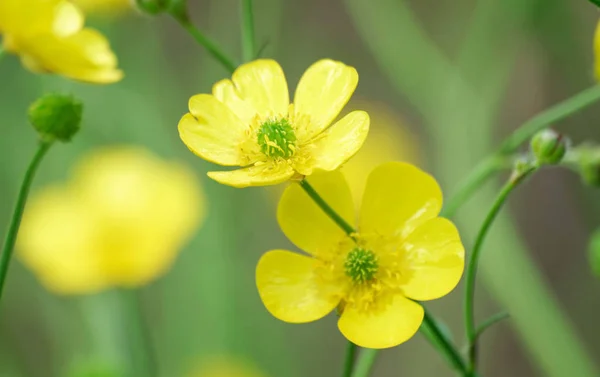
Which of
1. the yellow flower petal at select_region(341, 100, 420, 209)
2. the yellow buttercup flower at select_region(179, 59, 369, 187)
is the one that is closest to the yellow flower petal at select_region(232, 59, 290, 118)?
the yellow buttercup flower at select_region(179, 59, 369, 187)

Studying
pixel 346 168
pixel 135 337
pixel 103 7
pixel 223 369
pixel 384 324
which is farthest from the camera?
pixel 346 168

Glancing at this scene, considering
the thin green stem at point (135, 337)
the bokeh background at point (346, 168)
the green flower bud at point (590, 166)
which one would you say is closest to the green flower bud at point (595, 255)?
the green flower bud at point (590, 166)

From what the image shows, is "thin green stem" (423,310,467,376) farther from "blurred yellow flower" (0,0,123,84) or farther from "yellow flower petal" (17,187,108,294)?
"yellow flower petal" (17,187,108,294)

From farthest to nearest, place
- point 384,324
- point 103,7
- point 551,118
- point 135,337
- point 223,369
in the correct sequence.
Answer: point 103,7 < point 223,369 < point 135,337 < point 551,118 < point 384,324

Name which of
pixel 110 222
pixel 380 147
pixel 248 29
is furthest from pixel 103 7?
pixel 248 29

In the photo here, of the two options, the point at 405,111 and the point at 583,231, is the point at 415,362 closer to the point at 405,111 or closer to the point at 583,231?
the point at 583,231

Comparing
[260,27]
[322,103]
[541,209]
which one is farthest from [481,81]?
[322,103]

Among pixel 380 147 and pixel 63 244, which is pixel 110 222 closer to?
pixel 63 244
